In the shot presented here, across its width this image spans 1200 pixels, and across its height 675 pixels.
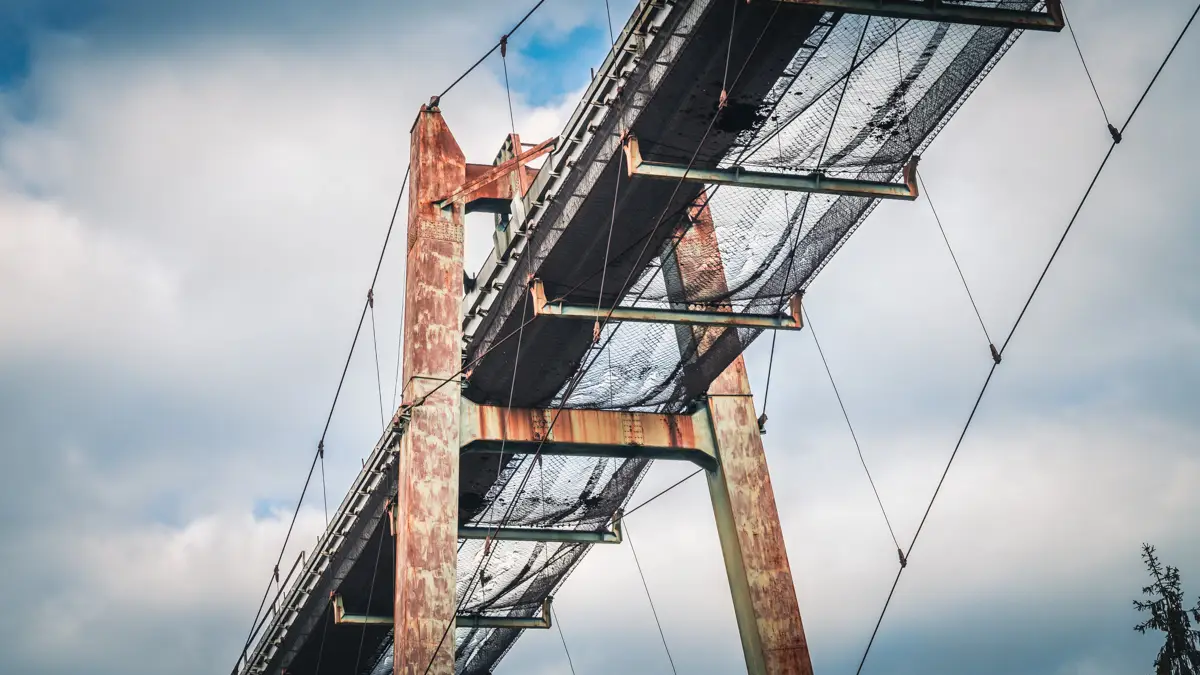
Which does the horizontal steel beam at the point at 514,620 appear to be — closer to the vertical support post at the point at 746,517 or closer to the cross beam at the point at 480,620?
the cross beam at the point at 480,620

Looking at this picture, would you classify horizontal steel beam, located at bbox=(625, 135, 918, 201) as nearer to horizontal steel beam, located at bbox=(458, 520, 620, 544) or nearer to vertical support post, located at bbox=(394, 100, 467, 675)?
vertical support post, located at bbox=(394, 100, 467, 675)

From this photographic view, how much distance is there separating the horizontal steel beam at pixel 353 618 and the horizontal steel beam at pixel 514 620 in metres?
1.41

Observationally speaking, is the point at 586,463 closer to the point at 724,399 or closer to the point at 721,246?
the point at 724,399

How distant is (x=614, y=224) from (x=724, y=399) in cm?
442

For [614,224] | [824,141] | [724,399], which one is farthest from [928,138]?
[724,399]

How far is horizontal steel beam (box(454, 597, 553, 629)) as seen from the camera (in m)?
23.2

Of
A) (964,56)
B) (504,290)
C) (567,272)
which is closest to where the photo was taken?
(964,56)

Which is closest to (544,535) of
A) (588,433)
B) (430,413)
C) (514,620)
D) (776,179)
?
(588,433)

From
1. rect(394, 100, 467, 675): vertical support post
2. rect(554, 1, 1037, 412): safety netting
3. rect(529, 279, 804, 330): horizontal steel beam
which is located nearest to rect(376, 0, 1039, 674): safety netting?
rect(554, 1, 1037, 412): safety netting

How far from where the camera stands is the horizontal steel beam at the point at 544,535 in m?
19.8

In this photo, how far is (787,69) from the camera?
12.5 meters

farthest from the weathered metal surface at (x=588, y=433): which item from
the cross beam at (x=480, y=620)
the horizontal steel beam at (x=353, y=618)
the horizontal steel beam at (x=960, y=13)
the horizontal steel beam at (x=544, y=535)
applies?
the horizontal steel beam at (x=960, y=13)

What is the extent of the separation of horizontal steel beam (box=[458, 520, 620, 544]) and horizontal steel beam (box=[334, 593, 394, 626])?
13.9 ft

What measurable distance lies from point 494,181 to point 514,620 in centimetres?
882
